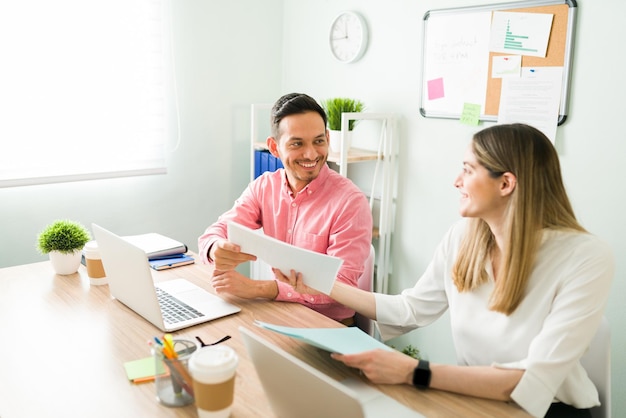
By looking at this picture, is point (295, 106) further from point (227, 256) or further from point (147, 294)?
point (147, 294)

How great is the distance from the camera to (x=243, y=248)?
1.52 m

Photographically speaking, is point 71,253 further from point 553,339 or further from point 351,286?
point 553,339

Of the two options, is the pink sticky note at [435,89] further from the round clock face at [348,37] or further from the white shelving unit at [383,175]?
the round clock face at [348,37]

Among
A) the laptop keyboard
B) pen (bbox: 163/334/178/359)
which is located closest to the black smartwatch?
pen (bbox: 163/334/178/359)

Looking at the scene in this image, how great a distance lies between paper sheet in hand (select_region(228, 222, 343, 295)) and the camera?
1282 mm

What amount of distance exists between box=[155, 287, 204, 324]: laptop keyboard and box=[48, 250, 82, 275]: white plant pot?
42 cm

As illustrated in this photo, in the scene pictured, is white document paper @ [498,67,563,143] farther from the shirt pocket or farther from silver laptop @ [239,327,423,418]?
silver laptop @ [239,327,423,418]

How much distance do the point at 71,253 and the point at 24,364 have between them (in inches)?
25.4

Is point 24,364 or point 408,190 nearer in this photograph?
point 24,364

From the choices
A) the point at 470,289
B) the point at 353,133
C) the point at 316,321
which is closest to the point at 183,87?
the point at 353,133

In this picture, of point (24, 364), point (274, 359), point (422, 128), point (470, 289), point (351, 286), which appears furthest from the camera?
point (422, 128)

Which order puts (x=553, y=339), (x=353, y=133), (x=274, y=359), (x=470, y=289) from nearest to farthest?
(x=274, y=359), (x=553, y=339), (x=470, y=289), (x=353, y=133)

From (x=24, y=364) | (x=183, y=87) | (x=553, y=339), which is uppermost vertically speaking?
(x=183, y=87)

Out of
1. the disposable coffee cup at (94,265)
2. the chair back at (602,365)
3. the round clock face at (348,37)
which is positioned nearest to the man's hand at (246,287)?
the disposable coffee cup at (94,265)
